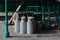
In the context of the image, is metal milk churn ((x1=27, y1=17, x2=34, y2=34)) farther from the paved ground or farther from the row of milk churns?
the paved ground

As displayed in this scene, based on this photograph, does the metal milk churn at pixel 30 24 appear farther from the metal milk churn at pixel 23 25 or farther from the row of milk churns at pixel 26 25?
the metal milk churn at pixel 23 25

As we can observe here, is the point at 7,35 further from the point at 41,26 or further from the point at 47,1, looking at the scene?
the point at 47,1

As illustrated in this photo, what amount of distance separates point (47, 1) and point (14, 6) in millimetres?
2761

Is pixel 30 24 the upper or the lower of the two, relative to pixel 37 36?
upper

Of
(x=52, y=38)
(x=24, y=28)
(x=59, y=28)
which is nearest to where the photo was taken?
(x=52, y=38)

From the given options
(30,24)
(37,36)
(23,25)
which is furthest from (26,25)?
(37,36)

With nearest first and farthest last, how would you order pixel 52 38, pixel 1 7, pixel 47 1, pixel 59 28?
pixel 52 38, pixel 59 28, pixel 47 1, pixel 1 7

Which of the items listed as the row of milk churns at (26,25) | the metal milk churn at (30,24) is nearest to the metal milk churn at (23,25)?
the row of milk churns at (26,25)

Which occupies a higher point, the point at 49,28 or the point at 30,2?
the point at 30,2

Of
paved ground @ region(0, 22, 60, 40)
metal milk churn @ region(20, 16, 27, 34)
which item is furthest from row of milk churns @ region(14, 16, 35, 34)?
paved ground @ region(0, 22, 60, 40)

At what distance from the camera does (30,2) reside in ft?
55.5

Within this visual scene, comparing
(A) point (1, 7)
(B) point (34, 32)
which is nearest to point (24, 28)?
(B) point (34, 32)

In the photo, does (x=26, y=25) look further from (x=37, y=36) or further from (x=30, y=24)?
(x=37, y=36)

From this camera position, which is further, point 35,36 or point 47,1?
point 47,1
